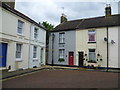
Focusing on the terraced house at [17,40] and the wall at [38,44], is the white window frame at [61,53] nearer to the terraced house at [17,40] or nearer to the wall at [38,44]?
the wall at [38,44]

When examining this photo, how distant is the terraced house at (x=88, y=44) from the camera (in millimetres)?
15261

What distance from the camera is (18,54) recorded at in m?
12.4

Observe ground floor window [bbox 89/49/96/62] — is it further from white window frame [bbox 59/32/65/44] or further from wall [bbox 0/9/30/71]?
wall [bbox 0/9/30/71]

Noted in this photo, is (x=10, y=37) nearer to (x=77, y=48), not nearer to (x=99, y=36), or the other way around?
(x=77, y=48)

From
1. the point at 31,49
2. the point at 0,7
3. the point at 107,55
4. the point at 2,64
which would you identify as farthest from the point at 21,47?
the point at 107,55

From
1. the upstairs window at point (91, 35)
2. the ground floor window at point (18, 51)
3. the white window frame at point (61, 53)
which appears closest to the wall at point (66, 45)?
the white window frame at point (61, 53)

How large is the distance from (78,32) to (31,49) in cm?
768

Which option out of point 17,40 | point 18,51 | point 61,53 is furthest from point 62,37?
point 17,40

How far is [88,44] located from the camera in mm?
16812

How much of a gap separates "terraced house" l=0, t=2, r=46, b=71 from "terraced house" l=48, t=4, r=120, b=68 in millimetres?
3943

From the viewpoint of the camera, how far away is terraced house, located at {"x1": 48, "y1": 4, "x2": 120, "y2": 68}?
15261 millimetres

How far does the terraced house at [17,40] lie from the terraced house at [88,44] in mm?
3943

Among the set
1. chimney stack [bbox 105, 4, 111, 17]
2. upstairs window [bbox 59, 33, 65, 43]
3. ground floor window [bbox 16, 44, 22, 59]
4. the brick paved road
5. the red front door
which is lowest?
the brick paved road

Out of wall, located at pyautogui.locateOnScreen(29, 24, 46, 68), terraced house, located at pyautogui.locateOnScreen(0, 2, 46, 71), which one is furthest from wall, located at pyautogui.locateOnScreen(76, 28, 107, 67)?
terraced house, located at pyautogui.locateOnScreen(0, 2, 46, 71)
